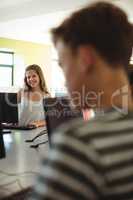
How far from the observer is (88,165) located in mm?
550

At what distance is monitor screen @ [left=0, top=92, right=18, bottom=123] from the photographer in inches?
114

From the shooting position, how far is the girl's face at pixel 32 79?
11.1 ft

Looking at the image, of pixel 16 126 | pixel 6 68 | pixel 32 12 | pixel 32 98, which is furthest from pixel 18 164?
pixel 6 68

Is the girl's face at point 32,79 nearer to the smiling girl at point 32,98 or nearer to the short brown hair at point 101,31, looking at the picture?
the smiling girl at point 32,98

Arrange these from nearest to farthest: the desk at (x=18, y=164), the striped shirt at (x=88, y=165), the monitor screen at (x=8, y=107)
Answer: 1. the striped shirt at (x=88, y=165)
2. the desk at (x=18, y=164)
3. the monitor screen at (x=8, y=107)

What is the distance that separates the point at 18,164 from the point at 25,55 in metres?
7.56

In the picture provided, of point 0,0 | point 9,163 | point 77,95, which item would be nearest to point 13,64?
point 0,0

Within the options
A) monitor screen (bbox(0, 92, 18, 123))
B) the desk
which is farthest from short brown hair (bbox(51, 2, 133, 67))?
monitor screen (bbox(0, 92, 18, 123))

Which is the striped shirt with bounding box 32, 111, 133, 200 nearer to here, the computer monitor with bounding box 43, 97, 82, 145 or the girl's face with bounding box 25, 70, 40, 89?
the computer monitor with bounding box 43, 97, 82, 145

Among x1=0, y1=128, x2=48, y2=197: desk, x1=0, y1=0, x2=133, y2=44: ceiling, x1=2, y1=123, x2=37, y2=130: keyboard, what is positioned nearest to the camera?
x1=0, y1=128, x2=48, y2=197: desk

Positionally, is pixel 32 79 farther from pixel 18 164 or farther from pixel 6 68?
pixel 6 68

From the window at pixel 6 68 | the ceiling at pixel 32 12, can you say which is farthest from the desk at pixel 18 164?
the window at pixel 6 68

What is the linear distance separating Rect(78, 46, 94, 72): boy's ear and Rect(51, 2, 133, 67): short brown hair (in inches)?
0.5

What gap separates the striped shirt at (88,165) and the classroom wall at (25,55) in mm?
8245
